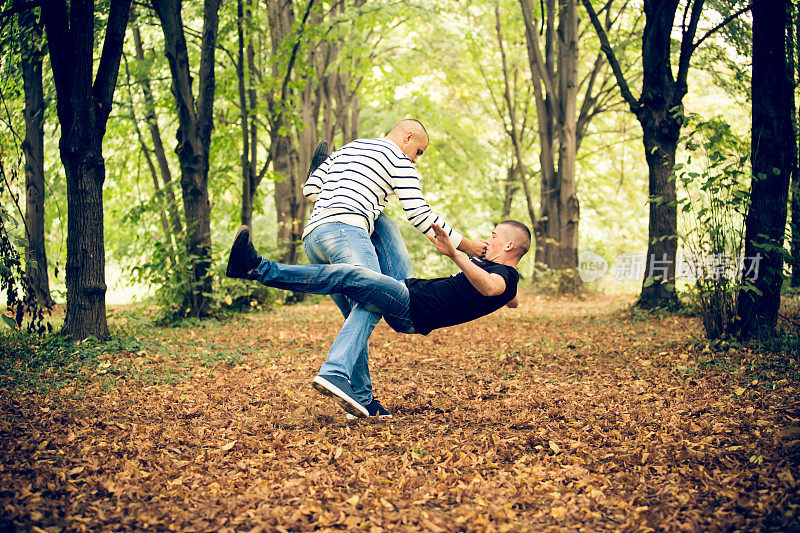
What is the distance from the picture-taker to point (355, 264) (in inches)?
154

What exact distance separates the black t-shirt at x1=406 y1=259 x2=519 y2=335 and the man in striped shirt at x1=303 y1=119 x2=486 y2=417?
0.94 feet

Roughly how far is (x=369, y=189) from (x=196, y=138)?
628 cm

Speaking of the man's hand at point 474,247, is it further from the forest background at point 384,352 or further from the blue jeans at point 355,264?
the forest background at point 384,352

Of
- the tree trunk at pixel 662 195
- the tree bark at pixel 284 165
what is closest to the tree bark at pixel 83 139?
the tree bark at pixel 284 165

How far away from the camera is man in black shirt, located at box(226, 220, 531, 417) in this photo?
12.6 feet

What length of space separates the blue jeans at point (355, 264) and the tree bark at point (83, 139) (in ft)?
11.9

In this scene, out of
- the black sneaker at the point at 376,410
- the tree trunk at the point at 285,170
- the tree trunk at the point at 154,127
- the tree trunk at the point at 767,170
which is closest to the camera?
the black sneaker at the point at 376,410

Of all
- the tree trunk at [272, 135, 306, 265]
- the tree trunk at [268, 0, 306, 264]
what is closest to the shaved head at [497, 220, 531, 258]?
the tree trunk at [268, 0, 306, 264]

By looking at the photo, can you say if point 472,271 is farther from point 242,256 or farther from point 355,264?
point 242,256

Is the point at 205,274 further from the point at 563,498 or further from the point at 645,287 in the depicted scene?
the point at 563,498

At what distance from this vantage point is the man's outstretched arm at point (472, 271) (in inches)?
Result: 147

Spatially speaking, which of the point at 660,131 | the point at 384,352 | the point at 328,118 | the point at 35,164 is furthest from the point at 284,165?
the point at 660,131

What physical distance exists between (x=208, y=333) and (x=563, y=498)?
668 cm

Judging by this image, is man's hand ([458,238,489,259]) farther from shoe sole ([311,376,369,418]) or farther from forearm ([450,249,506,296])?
shoe sole ([311,376,369,418])
